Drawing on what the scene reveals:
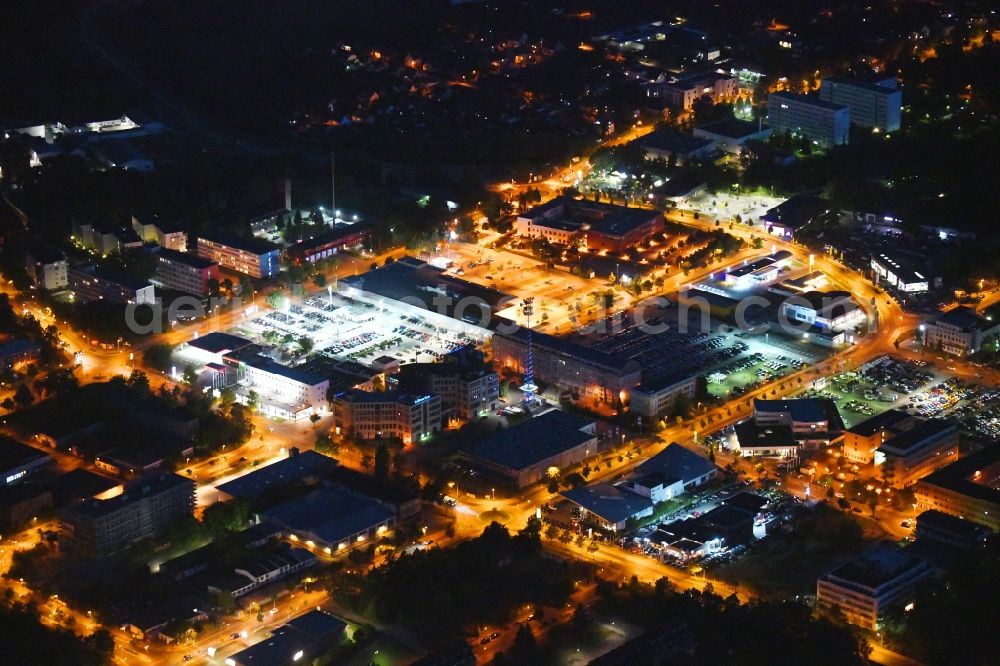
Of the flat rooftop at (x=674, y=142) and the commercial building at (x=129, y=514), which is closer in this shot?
the commercial building at (x=129, y=514)

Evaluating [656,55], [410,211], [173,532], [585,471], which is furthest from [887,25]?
[173,532]

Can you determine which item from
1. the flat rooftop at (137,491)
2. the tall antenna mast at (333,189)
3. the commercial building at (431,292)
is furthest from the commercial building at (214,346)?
the tall antenna mast at (333,189)

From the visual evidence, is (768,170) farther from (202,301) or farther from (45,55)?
(45,55)

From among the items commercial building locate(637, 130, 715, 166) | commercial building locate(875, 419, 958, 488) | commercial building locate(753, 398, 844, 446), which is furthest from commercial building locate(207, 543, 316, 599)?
commercial building locate(637, 130, 715, 166)

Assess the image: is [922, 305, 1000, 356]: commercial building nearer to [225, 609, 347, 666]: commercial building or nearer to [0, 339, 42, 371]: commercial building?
[225, 609, 347, 666]: commercial building

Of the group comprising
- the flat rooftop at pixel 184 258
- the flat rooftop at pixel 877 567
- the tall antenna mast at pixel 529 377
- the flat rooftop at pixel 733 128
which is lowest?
the tall antenna mast at pixel 529 377

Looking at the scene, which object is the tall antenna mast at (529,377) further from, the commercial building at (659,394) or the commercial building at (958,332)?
the commercial building at (958,332)
